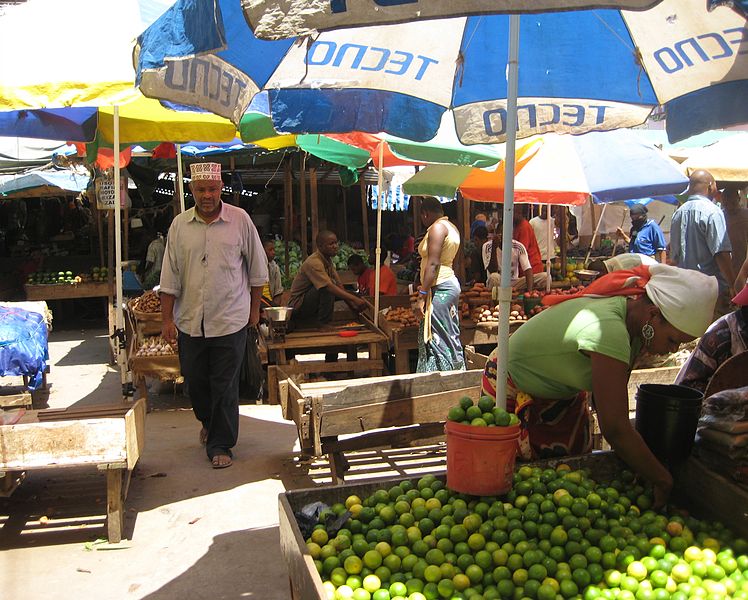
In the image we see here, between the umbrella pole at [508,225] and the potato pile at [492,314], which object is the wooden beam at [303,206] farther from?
the umbrella pole at [508,225]

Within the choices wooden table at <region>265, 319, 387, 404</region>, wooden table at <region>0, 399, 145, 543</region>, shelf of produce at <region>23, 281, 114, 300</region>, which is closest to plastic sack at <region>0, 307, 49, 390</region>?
wooden table at <region>265, 319, 387, 404</region>

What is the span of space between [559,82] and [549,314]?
88.1 inches

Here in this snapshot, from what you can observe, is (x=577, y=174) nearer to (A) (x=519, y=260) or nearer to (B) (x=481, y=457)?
(A) (x=519, y=260)

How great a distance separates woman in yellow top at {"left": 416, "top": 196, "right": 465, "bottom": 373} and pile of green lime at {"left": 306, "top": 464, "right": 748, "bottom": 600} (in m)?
4.12

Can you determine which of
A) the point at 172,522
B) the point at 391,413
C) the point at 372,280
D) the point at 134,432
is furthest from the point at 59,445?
the point at 372,280

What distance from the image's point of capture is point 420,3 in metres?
2.25

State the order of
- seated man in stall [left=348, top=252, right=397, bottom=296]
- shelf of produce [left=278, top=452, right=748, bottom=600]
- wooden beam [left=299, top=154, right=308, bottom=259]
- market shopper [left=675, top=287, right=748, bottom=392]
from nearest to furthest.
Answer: shelf of produce [left=278, top=452, right=748, bottom=600] → market shopper [left=675, top=287, right=748, bottom=392] → seated man in stall [left=348, top=252, right=397, bottom=296] → wooden beam [left=299, top=154, right=308, bottom=259]

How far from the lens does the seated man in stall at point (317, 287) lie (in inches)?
319

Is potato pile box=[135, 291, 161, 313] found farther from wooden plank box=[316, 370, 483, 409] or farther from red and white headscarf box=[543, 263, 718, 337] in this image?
red and white headscarf box=[543, 263, 718, 337]

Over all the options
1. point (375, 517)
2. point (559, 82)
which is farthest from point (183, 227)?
point (375, 517)

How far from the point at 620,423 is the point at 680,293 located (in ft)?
1.82

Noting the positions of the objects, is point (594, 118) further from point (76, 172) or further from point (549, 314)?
point (76, 172)

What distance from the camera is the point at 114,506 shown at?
14.1ft

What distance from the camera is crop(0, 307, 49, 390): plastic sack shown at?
7.42m
